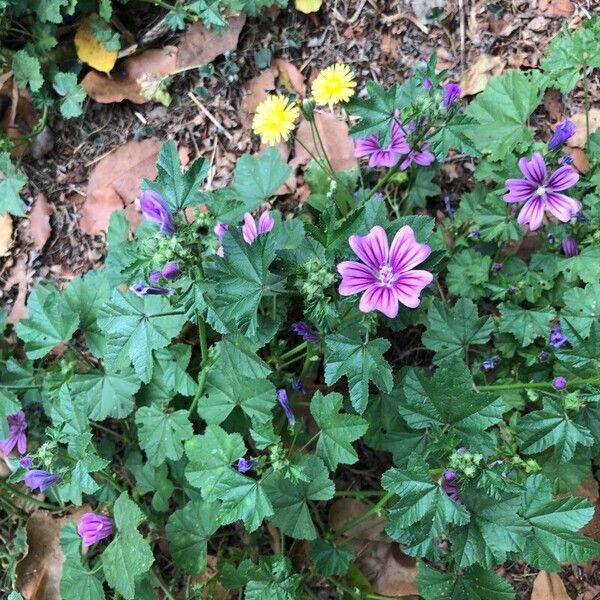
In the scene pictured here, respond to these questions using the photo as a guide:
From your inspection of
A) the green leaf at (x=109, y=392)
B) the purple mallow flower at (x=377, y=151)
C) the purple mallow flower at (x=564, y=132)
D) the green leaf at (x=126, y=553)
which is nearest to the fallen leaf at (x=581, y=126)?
the purple mallow flower at (x=564, y=132)

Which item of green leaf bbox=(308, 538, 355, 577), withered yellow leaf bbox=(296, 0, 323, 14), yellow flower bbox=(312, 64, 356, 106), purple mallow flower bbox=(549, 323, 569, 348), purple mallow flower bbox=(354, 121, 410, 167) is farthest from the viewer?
withered yellow leaf bbox=(296, 0, 323, 14)

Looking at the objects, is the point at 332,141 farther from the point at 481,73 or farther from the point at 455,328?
the point at 455,328

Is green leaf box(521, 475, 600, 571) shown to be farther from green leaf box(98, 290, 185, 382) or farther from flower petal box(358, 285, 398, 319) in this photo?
green leaf box(98, 290, 185, 382)

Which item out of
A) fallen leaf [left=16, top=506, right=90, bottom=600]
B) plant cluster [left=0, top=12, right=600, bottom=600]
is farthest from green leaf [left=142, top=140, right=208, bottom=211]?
fallen leaf [left=16, top=506, right=90, bottom=600]

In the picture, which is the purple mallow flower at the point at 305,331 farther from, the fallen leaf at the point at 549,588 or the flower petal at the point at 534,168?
the fallen leaf at the point at 549,588

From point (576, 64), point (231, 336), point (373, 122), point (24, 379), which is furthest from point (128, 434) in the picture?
point (576, 64)

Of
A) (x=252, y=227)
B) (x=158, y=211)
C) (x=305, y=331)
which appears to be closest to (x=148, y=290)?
(x=158, y=211)
